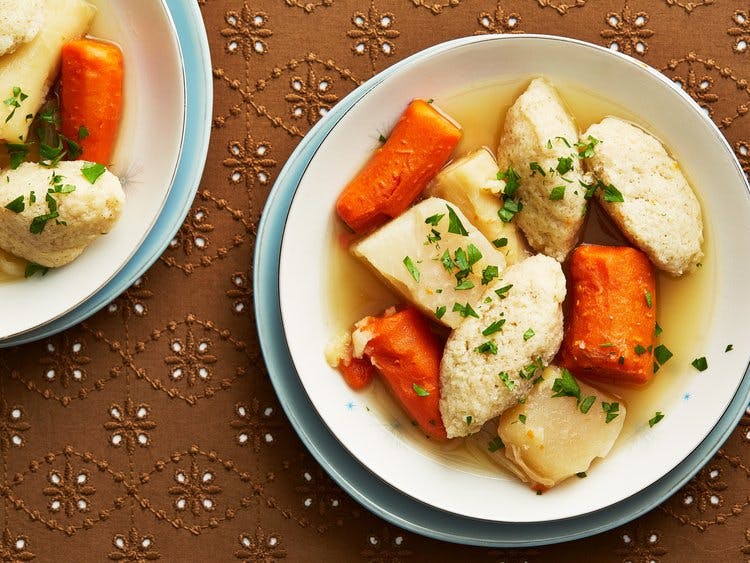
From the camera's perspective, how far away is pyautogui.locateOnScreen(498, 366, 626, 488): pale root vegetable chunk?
2188mm

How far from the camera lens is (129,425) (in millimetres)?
2377

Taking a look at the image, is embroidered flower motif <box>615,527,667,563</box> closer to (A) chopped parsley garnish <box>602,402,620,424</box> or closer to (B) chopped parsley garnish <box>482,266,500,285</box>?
(A) chopped parsley garnish <box>602,402,620,424</box>

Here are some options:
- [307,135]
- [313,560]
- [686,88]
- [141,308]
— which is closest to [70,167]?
[141,308]

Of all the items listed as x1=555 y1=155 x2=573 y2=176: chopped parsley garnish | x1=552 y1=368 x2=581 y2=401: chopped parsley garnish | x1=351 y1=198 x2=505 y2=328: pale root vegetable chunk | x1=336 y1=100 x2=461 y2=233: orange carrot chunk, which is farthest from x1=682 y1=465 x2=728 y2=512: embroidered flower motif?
x1=336 y1=100 x2=461 y2=233: orange carrot chunk

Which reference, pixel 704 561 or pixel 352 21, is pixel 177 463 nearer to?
pixel 352 21

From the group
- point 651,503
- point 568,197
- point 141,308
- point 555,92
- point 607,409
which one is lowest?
point 141,308

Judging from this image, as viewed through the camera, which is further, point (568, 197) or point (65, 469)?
point (65, 469)

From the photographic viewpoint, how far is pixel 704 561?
2.38 metres

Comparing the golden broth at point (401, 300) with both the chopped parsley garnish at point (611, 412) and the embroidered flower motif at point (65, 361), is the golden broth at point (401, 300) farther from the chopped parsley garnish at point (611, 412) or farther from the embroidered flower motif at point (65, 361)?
the embroidered flower motif at point (65, 361)

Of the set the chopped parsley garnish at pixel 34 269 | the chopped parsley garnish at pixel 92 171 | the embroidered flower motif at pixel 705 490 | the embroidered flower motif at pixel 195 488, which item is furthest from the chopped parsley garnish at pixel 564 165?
the chopped parsley garnish at pixel 34 269

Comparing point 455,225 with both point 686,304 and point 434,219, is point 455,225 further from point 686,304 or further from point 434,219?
point 686,304

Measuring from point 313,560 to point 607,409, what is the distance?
102cm

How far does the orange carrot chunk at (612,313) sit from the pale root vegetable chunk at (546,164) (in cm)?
10

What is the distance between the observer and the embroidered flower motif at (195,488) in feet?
7.82
